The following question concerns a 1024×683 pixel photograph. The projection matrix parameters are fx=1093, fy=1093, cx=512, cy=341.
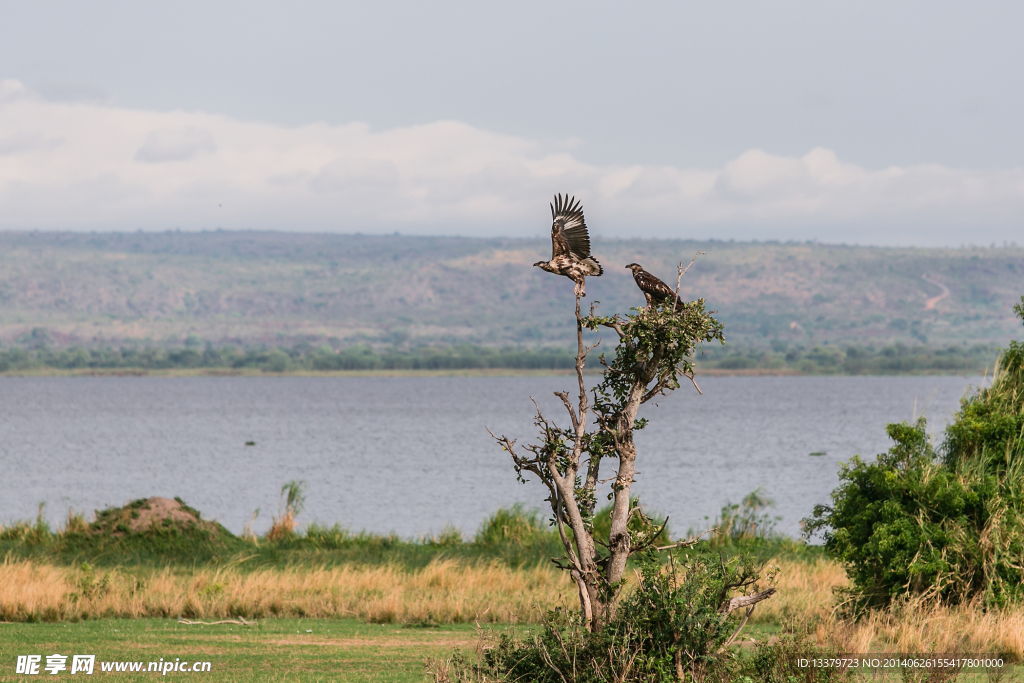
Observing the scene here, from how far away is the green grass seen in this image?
10.8m

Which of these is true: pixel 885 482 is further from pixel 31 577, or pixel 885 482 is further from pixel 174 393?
pixel 174 393

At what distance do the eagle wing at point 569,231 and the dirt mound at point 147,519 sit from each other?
14363 mm

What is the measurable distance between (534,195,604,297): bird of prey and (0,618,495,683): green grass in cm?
445

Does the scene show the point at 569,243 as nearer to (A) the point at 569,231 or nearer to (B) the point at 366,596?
(A) the point at 569,231

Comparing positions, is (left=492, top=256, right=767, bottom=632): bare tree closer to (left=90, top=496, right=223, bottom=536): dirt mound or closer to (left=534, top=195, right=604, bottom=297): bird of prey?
(left=534, top=195, right=604, bottom=297): bird of prey

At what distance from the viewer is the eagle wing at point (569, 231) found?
27.4 feet

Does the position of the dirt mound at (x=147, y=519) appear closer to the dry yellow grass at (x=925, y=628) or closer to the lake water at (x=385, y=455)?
the lake water at (x=385, y=455)

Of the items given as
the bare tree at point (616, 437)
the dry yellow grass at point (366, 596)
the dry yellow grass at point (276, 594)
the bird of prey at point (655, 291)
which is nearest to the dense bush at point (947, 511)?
the dry yellow grass at point (366, 596)

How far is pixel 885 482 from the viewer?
514 inches

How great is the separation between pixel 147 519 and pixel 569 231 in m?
14.7

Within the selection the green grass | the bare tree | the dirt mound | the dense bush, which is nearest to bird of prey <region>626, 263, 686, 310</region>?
the bare tree

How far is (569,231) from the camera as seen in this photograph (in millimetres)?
8406

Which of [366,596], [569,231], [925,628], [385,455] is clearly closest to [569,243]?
[569,231]

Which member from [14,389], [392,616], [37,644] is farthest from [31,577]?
[14,389]
